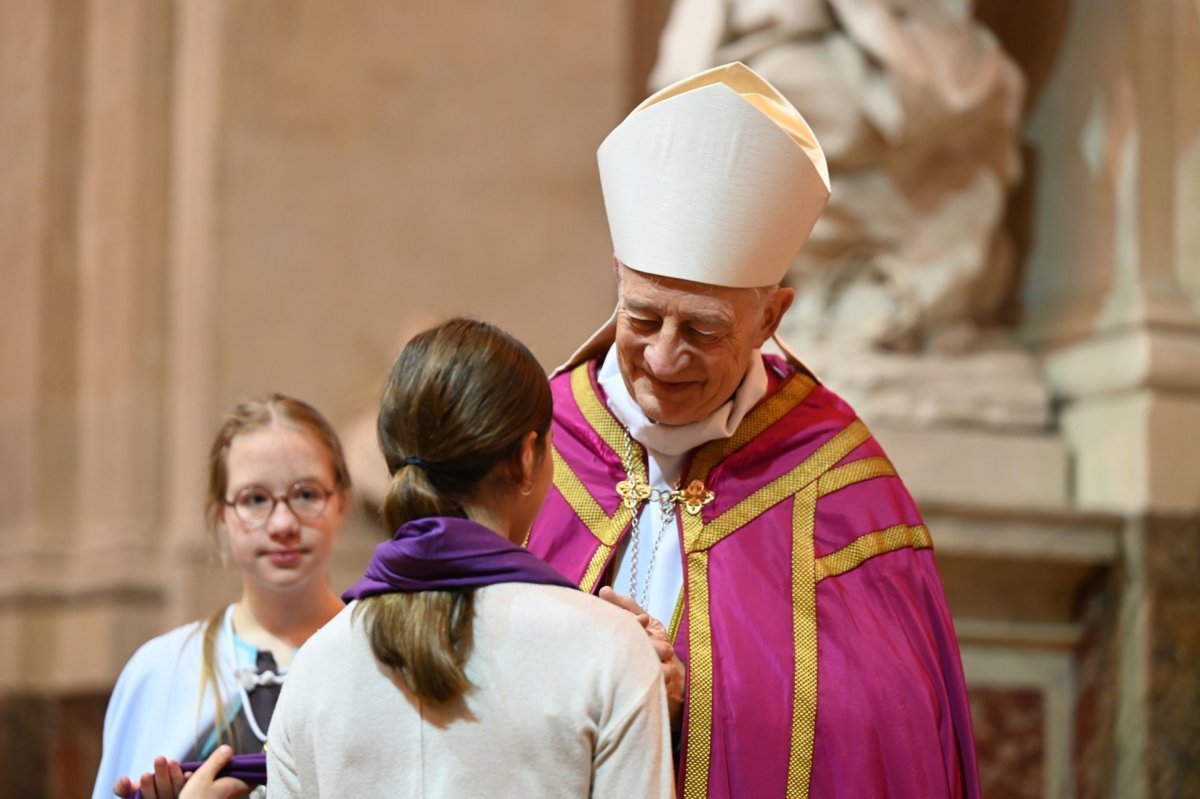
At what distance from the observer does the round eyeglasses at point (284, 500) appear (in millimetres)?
3160

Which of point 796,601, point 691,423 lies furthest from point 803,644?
point 691,423

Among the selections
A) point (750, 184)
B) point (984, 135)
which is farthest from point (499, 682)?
point (984, 135)

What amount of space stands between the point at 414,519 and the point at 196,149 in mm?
4271

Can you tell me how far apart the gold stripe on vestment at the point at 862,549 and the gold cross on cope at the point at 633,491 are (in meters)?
0.33

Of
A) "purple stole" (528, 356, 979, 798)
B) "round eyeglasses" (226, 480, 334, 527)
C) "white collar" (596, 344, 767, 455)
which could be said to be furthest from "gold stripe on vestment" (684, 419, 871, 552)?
"round eyeglasses" (226, 480, 334, 527)

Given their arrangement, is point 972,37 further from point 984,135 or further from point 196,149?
point 196,149

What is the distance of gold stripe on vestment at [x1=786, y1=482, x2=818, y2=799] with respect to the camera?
2.89m

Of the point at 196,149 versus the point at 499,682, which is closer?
the point at 499,682

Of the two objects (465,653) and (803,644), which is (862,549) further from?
(465,653)

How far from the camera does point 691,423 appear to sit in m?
3.07

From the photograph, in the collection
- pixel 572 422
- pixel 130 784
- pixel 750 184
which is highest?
pixel 750 184

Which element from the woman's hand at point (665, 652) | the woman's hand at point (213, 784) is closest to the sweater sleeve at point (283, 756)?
the woman's hand at point (213, 784)

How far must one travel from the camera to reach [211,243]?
6117 millimetres

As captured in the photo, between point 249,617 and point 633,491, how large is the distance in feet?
2.42
